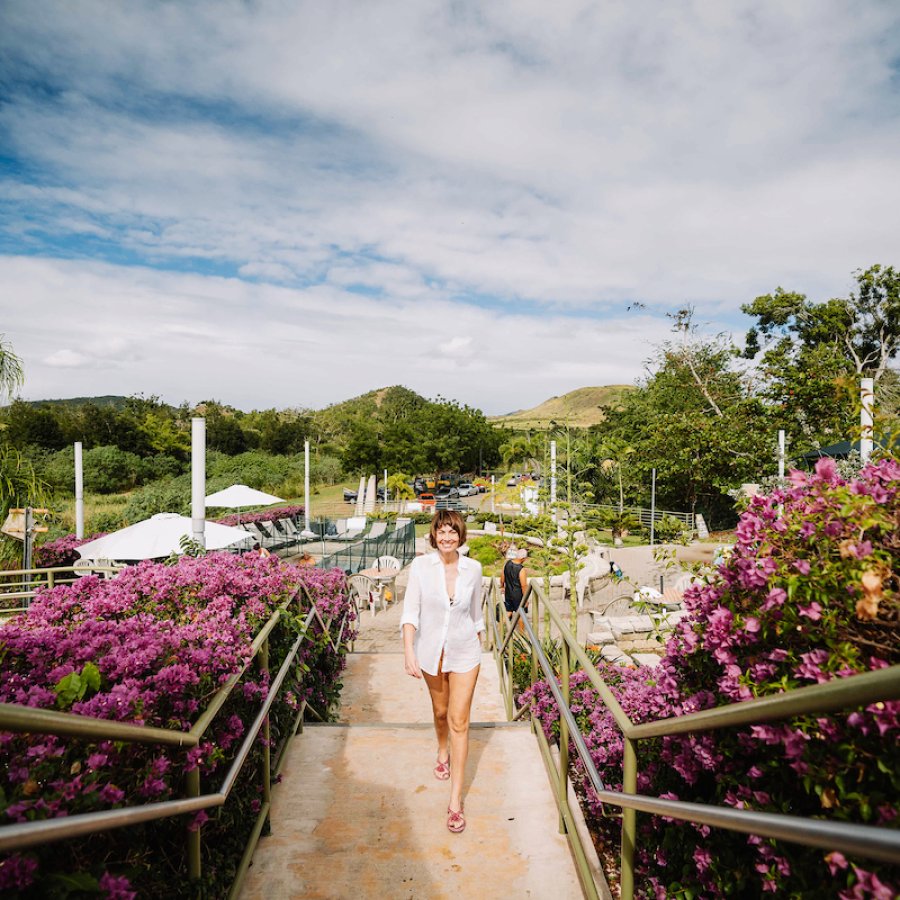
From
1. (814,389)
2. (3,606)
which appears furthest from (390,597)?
(814,389)

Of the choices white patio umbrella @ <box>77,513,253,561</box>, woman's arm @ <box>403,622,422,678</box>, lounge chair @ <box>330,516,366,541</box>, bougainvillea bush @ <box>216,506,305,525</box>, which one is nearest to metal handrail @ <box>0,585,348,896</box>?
woman's arm @ <box>403,622,422,678</box>

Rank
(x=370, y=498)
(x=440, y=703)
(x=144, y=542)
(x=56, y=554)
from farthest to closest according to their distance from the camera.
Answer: (x=370, y=498)
(x=56, y=554)
(x=144, y=542)
(x=440, y=703)

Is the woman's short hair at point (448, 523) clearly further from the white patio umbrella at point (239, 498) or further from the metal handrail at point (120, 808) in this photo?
the white patio umbrella at point (239, 498)

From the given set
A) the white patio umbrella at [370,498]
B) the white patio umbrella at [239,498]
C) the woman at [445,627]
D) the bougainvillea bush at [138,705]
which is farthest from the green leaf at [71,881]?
the white patio umbrella at [370,498]

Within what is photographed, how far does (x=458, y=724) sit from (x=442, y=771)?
1.69 ft

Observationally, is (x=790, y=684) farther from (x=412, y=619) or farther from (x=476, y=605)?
(x=412, y=619)

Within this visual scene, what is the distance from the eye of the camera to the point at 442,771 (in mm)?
3160

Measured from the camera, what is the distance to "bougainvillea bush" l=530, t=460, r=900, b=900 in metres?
1.30

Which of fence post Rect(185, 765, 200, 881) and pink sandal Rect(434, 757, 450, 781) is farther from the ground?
fence post Rect(185, 765, 200, 881)

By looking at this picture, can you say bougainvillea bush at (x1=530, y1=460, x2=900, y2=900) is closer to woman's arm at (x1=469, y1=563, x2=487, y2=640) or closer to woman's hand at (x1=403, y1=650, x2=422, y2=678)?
woman's arm at (x1=469, y1=563, x2=487, y2=640)

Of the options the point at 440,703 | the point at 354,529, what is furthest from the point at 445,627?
the point at 354,529

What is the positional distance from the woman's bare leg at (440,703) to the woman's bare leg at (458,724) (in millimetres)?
53

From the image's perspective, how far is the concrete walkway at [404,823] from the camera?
2402 millimetres

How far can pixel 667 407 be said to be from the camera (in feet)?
97.5
